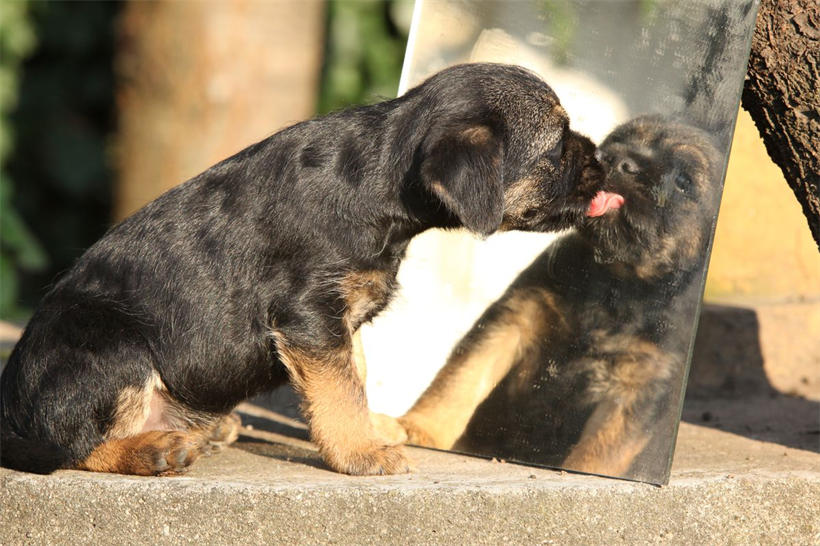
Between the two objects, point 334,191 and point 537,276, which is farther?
point 537,276

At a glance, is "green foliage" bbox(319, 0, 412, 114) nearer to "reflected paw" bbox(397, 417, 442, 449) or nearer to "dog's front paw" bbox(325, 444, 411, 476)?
"reflected paw" bbox(397, 417, 442, 449)

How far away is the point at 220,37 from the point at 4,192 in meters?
3.83

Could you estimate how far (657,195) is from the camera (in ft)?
17.6

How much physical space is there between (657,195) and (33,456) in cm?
326

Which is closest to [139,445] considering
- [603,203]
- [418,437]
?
[418,437]

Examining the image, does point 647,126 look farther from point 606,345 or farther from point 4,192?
point 4,192

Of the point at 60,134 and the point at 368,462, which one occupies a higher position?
the point at 368,462

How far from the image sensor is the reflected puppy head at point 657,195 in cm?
513

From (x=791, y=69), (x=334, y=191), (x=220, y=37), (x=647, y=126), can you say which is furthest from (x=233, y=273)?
(x=220, y=37)

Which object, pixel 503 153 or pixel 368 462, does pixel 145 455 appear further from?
pixel 503 153

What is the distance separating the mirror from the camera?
202 inches

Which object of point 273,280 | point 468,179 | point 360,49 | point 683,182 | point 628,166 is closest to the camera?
point 468,179

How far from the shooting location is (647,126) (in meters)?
5.38

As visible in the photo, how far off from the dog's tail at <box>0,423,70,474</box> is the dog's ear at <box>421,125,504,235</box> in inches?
82.6
